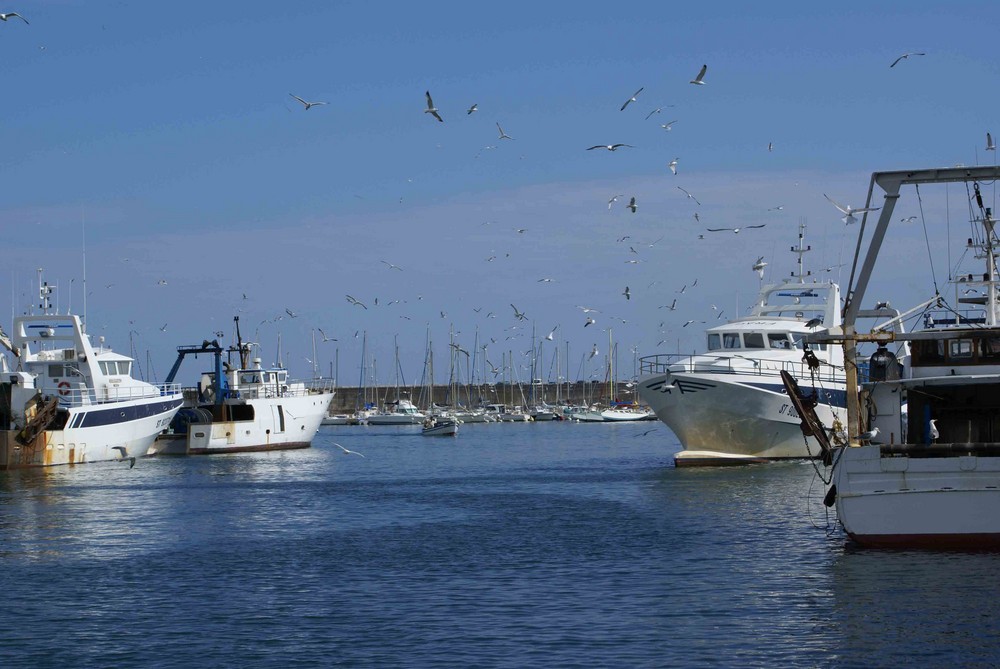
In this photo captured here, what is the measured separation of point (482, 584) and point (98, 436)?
42.7 metres

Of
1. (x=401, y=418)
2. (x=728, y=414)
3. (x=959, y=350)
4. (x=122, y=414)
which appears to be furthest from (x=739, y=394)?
(x=401, y=418)

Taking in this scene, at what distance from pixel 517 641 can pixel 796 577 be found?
23.3 feet

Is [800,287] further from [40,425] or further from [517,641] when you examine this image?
[517,641]

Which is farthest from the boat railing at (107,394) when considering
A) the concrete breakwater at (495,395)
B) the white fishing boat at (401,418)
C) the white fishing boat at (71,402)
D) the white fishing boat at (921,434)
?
the concrete breakwater at (495,395)

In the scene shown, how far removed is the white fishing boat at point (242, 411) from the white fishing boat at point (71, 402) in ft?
18.5

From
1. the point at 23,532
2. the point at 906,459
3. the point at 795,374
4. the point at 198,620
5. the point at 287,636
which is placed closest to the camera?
the point at 287,636

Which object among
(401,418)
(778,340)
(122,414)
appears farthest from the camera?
(401,418)

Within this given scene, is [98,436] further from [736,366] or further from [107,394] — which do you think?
[736,366]

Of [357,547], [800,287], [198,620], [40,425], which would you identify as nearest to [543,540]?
[357,547]

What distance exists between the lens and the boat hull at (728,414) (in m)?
49.1

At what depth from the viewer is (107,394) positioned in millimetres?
63344

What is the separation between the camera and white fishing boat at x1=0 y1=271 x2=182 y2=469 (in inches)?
2263

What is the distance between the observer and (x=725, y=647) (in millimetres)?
18125

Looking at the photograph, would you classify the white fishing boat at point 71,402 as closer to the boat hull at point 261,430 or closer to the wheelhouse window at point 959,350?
the boat hull at point 261,430
